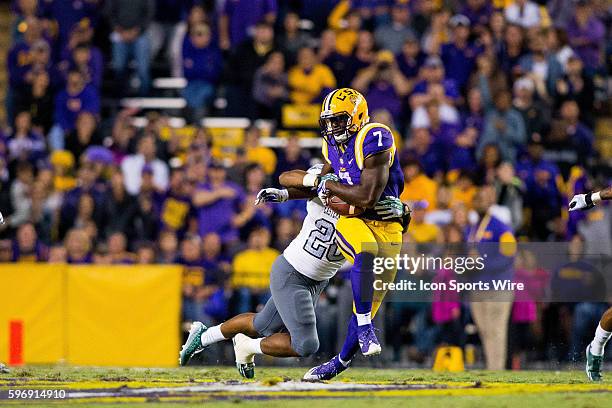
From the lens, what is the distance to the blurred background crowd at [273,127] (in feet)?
46.9

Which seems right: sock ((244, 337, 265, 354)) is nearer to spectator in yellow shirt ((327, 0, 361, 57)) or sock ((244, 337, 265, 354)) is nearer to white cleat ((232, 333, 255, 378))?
white cleat ((232, 333, 255, 378))

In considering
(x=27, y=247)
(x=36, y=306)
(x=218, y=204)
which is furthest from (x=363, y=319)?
(x=27, y=247)

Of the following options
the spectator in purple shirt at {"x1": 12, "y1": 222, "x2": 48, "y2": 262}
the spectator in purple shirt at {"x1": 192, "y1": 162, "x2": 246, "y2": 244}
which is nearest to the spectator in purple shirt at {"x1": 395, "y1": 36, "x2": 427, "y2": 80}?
the spectator in purple shirt at {"x1": 192, "y1": 162, "x2": 246, "y2": 244}

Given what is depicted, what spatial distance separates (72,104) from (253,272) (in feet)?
14.9

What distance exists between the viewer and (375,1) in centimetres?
1825

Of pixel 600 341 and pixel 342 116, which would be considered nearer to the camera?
pixel 342 116

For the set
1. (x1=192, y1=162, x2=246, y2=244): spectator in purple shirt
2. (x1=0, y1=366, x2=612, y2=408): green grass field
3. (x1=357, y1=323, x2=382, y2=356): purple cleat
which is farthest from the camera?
(x1=192, y1=162, x2=246, y2=244): spectator in purple shirt

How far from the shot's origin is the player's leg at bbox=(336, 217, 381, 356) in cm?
941

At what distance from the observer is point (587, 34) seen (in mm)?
18250

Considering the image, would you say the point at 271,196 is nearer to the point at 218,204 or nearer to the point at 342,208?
the point at 342,208

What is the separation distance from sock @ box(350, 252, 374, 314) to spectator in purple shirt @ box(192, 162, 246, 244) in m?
A: 5.73

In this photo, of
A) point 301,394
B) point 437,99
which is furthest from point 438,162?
point 301,394

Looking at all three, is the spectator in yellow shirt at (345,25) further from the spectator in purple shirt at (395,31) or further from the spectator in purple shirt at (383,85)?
the spectator in purple shirt at (383,85)

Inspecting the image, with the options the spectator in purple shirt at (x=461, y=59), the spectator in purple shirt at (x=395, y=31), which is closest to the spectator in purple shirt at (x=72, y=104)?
the spectator in purple shirt at (x=395, y=31)
